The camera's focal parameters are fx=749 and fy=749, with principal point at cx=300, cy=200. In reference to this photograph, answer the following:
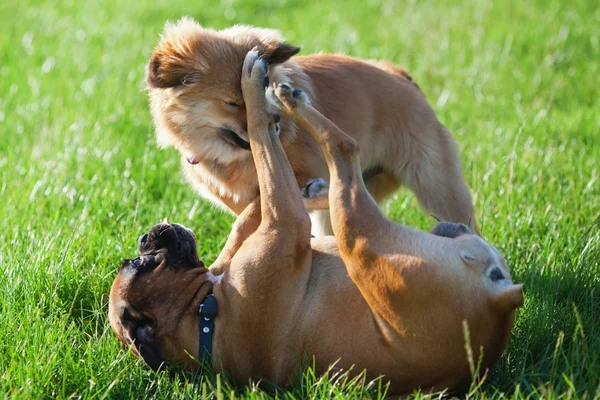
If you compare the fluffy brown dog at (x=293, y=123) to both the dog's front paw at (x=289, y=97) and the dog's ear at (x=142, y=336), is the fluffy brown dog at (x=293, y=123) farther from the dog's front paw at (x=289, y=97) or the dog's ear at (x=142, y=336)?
the dog's ear at (x=142, y=336)

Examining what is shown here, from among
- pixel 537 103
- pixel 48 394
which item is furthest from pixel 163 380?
pixel 537 103

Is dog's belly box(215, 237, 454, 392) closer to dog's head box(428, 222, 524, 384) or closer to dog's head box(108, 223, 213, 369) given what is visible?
dog's head box(108, 223, 213, 369)

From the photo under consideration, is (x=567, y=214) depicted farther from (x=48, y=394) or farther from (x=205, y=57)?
(x=48, y=394)

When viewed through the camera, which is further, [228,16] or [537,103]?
[228,16]

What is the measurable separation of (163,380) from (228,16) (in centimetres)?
705

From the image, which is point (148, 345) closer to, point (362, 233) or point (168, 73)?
point (362, 233)

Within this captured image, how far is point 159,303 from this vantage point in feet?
11.4

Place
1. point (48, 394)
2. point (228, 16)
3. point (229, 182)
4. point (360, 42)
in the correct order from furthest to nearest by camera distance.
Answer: point (228, 16) → point (360, 42) → point (229, 182) → point (48, 394)

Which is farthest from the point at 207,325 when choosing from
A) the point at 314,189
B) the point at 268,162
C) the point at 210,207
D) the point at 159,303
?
the point at 210,207

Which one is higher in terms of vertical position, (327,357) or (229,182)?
(229,182)

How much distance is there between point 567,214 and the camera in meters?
4.64

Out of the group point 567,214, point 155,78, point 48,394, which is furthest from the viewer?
point 567,214

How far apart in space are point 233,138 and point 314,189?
0.60m

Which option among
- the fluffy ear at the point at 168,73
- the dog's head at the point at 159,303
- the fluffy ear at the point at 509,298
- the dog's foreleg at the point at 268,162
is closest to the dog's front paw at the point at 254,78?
the dog's foreleg at the point at 268,162
